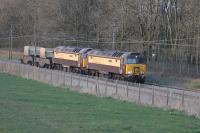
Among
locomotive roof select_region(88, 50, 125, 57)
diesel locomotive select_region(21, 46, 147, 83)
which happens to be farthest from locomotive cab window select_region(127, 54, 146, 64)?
locomotive roof select_region(88, 50, 125, 57)

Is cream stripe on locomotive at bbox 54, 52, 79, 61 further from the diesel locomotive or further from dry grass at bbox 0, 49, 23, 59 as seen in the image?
dry grass at bbox 0, 49, 23, 59

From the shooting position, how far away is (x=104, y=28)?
80.0m

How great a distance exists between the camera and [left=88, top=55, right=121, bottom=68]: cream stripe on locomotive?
55341mm

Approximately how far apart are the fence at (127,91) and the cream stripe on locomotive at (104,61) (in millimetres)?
6413

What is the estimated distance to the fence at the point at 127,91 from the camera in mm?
29625

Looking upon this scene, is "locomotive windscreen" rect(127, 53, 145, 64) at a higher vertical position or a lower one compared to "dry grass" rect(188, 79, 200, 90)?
higher

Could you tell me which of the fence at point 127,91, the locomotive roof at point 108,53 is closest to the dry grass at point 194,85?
the locomotive roof at point 108,53

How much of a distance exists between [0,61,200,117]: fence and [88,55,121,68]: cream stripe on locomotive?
21.0 feet

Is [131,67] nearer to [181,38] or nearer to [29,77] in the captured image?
[29,77]

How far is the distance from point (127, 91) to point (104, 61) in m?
20.5

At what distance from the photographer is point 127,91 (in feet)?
122

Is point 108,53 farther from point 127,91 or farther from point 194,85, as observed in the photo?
point 127,91

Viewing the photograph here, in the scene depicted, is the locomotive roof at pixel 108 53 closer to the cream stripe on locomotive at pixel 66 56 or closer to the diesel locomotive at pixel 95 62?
the diesel locomotive at pixel 95 62

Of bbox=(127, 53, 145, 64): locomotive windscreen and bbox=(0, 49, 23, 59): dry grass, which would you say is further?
bbox=(0, 49, 23, 59): dry grass
